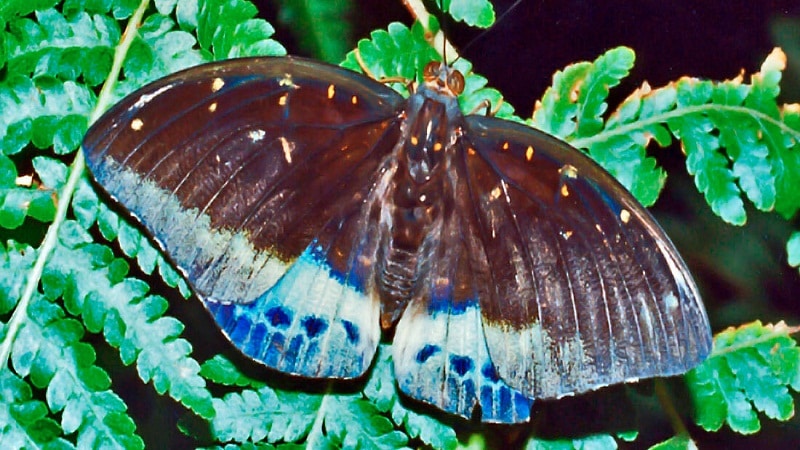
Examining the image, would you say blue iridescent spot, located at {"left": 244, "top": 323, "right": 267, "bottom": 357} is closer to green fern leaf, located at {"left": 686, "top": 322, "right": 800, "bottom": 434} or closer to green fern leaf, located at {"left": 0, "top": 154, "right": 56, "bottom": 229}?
green fern leaf, located at {"left": 0, "top": 154, "right": 56, "bottom": 229}

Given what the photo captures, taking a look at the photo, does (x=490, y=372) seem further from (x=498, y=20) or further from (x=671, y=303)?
(x=498, y=20)

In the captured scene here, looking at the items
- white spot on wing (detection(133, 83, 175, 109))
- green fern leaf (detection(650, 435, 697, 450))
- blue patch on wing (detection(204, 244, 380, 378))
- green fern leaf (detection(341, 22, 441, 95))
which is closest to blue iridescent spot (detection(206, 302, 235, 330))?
blue patch on wing (detection(204, 244, 380, 378))

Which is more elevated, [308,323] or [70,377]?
[308,323]

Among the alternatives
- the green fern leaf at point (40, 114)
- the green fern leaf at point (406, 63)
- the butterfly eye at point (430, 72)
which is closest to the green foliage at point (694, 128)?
the green fern leaf at point (406, 63)

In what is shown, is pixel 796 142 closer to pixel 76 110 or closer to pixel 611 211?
pixel 611 211

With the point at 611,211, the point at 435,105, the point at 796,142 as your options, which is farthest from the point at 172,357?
the point at 796,142

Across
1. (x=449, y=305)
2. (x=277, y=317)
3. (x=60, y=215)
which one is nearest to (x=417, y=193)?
(x=449, y=305)
